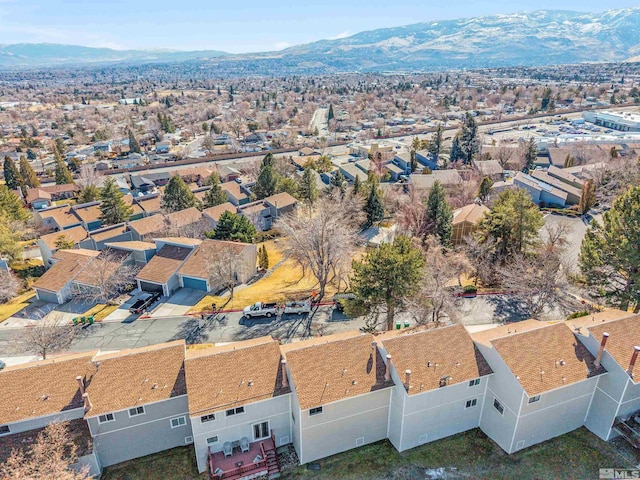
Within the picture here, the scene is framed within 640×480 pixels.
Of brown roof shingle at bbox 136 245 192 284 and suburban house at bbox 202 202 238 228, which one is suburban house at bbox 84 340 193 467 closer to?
brown roof shingle at bbox 136 245 192 284

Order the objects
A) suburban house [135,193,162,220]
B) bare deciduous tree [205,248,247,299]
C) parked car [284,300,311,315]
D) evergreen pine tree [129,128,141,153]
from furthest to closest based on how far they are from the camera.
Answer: evergreen pine tree [129,128,141,153]
suburban house [135,193,162,220]
bare deciduous tree [205,248,247,299]
parked car [284,300,311,315]

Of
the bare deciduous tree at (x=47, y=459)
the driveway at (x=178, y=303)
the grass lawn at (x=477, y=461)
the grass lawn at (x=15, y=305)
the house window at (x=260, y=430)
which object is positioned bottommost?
the grass lawn at (x=15, y=305)

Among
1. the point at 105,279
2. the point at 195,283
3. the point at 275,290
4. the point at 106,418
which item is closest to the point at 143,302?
the point at 105,279

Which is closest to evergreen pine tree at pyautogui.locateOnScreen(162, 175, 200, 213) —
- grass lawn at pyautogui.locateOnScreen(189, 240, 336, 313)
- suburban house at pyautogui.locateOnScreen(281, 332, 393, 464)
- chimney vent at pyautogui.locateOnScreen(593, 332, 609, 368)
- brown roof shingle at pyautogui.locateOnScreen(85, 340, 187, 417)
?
grass lawn at pyautogui.locateOnScreen(189, 240, 336, 313)

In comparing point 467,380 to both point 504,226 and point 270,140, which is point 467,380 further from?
point 270,140

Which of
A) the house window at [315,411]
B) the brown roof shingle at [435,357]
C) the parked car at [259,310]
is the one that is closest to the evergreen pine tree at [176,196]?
the parked car at [259,310]

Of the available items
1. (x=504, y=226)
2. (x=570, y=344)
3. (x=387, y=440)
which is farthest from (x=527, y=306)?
(x=387, y=440)

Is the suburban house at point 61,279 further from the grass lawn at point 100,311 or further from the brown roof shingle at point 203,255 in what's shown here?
the brown roof shingle at point 203,255
